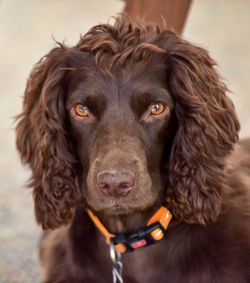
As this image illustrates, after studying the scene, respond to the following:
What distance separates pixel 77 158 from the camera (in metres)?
2.78

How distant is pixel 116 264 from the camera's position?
8.89ft

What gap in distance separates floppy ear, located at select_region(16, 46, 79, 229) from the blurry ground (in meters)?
0.94

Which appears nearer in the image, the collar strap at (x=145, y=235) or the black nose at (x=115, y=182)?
the black nose at (x=115, y=182)

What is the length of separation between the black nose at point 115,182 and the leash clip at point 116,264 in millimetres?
422

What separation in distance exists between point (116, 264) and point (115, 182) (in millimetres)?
629

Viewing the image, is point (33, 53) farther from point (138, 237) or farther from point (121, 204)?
point (121, 204)

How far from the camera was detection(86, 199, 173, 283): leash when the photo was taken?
8.63 ft

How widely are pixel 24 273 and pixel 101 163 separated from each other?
1.56 metres

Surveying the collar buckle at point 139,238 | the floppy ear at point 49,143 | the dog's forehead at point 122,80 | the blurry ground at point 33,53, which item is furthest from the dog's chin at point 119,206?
the blurry ground at point 33,53

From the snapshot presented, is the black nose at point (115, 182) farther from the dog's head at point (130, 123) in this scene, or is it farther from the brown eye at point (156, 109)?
the brown eye at point (156, 109)

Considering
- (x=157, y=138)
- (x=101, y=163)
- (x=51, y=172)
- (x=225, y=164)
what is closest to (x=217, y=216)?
(x=225, y=164)

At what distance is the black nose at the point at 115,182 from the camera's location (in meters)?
2.26

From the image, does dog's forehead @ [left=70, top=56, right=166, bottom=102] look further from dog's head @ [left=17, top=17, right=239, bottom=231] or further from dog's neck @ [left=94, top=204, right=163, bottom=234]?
dog's neck @ [left=94, top=204, right=163, bottom=234]

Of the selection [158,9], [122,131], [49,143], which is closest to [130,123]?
[122,131]
